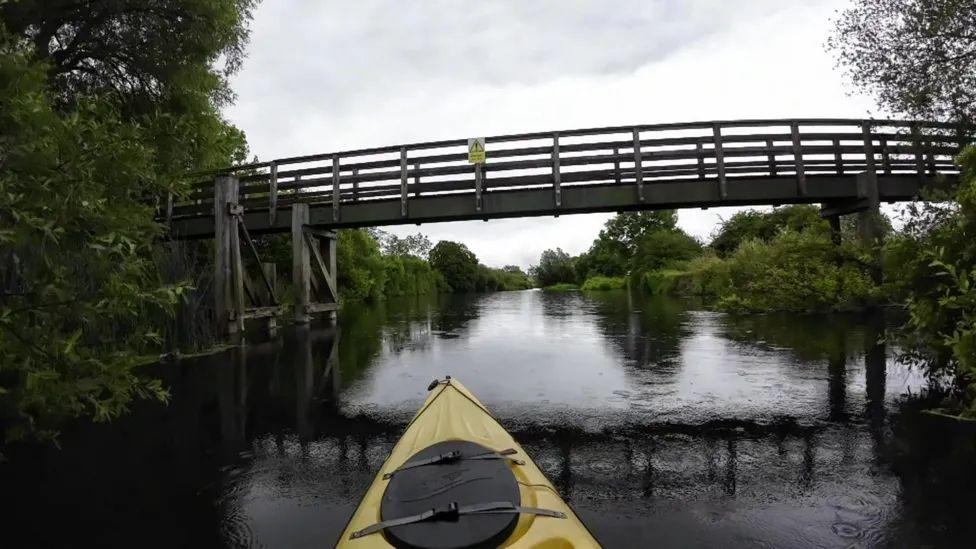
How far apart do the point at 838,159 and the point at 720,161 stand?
3040 mm

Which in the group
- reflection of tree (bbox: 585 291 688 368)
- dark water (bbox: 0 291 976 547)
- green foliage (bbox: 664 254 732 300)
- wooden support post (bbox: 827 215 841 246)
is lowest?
dark water (bbox: 0 291 976 547)

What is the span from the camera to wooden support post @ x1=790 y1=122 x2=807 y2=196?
11.6 m

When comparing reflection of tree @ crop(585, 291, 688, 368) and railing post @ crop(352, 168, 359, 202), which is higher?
railing post @ crop(352, 168, 359, 202)

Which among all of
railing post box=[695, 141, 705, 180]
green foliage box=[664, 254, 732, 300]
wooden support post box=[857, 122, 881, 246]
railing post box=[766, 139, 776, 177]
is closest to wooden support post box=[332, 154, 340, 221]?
railing post box=[695, 141, 705, 180]

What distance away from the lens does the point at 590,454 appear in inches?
160

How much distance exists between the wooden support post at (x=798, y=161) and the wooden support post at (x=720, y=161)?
1638 mm

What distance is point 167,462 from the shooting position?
4172 millimetres

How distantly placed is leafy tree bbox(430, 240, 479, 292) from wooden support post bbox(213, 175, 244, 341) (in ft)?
184

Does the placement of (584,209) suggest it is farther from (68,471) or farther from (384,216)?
(68,471)

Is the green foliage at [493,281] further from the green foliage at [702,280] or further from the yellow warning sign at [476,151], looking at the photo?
the yellow warning sign at [476,151]

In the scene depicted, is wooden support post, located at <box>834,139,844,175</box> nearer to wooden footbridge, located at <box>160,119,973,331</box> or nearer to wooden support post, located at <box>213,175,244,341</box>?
wooden footbridge, located at <box>160,119,973,331</box>

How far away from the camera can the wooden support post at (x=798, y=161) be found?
11633 mm

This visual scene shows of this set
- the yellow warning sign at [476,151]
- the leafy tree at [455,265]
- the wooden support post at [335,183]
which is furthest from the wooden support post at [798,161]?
the leafy tree at [455,265]

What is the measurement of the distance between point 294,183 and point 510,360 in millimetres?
7592
